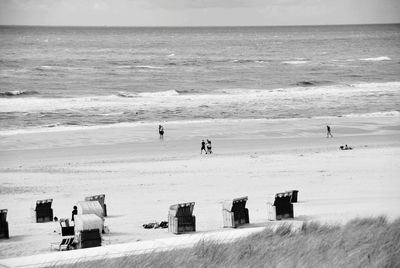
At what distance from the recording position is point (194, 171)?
82.1 feet

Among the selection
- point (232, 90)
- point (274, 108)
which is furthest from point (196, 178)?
point (232, 90)

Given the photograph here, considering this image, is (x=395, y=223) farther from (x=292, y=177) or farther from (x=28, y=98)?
(x=28, y=98)

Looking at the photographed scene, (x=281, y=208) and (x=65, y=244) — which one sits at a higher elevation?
(x=281, y=208)

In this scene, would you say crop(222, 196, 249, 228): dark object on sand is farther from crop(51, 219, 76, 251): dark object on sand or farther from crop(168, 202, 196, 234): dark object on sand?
crop(51, 219, 76, 251): dark object on sand

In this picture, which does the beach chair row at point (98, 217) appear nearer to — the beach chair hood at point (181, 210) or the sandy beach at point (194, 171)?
the beach chair hood at point (181, 210)

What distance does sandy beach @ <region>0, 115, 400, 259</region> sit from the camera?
17.1 metres

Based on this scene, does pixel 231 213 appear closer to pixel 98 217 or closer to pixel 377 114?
pixel 98 217

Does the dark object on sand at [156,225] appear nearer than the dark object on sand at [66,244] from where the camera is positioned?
No

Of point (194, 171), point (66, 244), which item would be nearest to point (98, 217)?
point (66, 244)

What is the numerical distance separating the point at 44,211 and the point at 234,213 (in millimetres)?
4879

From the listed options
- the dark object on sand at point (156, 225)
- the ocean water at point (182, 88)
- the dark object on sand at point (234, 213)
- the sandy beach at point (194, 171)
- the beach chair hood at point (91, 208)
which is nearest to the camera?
the beach chair hood at point (91, 208)

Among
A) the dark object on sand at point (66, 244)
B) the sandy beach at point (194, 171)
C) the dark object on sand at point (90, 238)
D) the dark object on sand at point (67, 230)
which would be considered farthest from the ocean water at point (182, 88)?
the dark object on sand at point (90, 238)

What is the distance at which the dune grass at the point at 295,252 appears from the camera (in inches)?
383

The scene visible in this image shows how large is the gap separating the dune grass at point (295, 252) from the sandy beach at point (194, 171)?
3.20 metres
